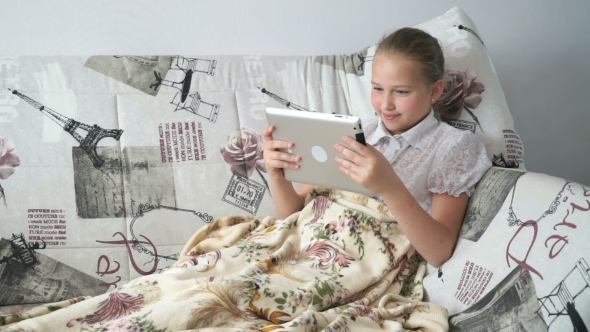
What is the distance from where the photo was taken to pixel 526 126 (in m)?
2.05

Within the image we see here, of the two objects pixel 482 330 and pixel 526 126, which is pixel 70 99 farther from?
pixel 526 126

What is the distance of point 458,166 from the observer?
4.17 ft

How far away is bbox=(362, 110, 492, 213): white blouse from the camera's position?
1.26 m

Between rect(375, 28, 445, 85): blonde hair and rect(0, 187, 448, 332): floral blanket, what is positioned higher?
rect(375, 28, 445, 85): blonde hair

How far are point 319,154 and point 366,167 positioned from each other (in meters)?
0.12

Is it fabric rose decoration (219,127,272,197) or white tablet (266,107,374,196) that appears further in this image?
fabric rose decoration (219,127,272,197)

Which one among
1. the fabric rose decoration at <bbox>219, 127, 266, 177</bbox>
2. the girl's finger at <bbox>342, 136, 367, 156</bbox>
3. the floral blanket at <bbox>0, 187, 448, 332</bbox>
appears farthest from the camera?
the fabric rose decoration at <bbox>219, 127, 266, 177</bbox>

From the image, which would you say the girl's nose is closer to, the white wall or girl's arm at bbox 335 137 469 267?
girl's arm at bbox 335 137 469 267

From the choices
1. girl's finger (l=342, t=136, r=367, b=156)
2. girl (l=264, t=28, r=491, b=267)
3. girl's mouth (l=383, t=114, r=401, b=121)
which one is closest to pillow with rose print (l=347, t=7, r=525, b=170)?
girl (l=264, t=28, r=491, b=267)

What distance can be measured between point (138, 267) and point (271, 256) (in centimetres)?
38

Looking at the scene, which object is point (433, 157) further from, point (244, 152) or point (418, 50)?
point (244, 152)

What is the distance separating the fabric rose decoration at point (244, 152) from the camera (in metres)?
1.52

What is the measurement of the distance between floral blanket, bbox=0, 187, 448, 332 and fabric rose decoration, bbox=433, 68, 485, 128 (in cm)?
35

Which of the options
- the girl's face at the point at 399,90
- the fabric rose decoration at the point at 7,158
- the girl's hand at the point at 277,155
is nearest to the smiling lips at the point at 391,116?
the girl's face at the point at 399,90
